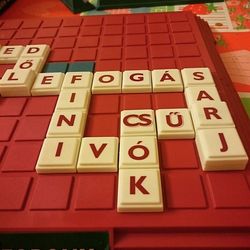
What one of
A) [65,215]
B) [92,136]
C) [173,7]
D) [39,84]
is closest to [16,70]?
[39,84]

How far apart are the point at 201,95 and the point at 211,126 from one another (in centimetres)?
9

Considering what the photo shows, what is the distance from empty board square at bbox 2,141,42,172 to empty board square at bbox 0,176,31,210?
19mm

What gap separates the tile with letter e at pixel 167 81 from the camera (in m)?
0.60

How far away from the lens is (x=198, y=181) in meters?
0.43

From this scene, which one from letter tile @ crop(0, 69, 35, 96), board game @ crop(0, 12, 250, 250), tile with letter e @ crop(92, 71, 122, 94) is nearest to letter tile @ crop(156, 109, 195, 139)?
board game @ crop(0, 12, 250, 250)

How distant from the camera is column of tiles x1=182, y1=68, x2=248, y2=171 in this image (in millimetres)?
Answer: 440

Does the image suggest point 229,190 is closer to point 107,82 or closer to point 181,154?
point 181,154

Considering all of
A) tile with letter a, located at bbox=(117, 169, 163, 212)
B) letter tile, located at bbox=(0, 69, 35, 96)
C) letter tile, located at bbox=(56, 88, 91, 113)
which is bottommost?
tile with letter a, located at bbox=(117, 169, 163, 212)

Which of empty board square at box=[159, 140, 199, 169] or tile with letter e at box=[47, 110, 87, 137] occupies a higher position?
tile with letter e at box=[47, 110, 87, 137]

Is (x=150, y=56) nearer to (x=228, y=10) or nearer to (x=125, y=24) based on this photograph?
(x=125, y=24)

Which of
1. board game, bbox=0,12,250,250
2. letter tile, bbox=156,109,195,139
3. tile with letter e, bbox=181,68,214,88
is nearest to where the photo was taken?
board game, bbox=0,12,250,250

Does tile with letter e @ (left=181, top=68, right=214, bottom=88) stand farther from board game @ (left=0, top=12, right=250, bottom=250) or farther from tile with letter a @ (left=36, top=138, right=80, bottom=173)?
tile with letter a @ (left=36, top=138, right=80, bottom=173)

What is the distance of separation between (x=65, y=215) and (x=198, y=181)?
176mm

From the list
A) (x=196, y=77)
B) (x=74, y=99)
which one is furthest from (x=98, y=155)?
(x=196, y=77)
